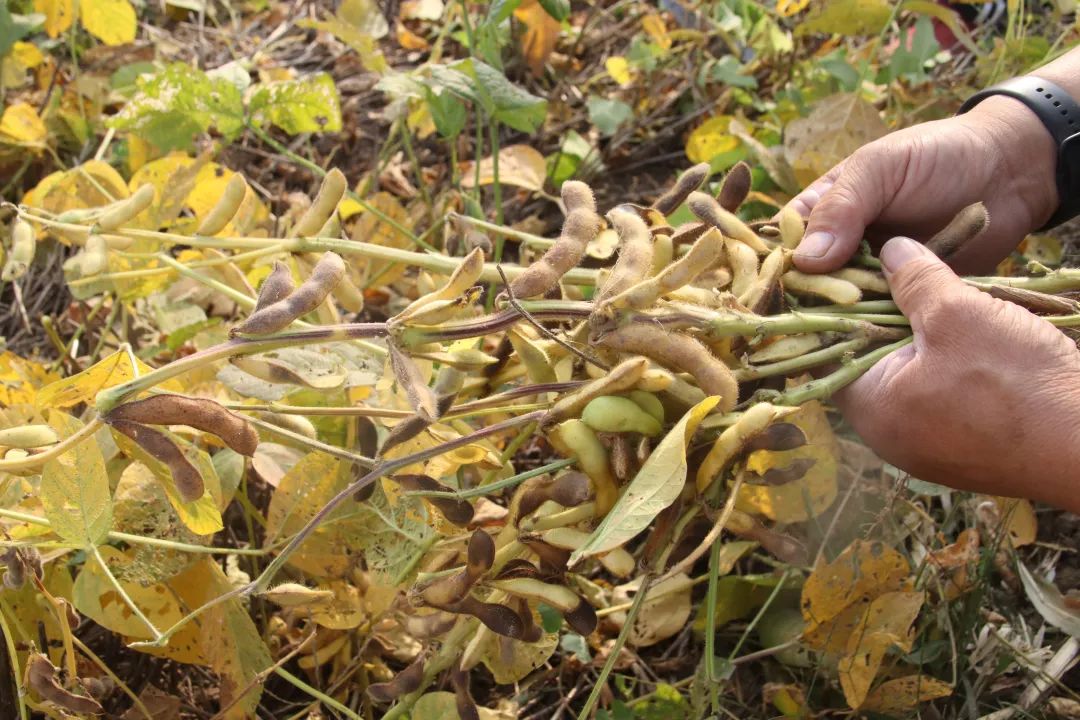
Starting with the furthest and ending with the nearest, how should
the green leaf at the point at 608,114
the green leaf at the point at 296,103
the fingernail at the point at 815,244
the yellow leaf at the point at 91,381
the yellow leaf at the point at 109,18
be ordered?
the yellow leaf at the point at 109,18
the green leaf at the point at 608,114
the green leaf at the point at 296,103
the fingernail at the point at 815,244
the yellow leaf at the point at 91,381

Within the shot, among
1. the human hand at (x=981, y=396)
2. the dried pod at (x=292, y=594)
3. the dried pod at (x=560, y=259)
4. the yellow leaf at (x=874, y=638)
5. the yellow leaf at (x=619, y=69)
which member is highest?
the dried pod at (x=560, y=259)

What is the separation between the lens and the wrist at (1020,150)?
4.28 feet

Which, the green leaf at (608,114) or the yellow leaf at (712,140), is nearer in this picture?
the yellow leaf at (712,140)

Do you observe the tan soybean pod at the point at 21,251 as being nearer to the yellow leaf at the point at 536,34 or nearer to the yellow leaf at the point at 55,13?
the yellow leaf at the point at 55,13

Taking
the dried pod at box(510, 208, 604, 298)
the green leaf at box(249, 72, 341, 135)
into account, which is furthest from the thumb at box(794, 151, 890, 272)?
the green leaf at box(249, 72, 341, 135)

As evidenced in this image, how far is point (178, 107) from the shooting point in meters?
1.56

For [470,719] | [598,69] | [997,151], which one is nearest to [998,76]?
[997,151]

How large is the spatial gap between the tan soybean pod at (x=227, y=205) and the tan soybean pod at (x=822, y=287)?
1.95 feet

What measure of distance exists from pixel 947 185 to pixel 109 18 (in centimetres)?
168

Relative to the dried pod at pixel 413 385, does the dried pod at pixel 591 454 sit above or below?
below

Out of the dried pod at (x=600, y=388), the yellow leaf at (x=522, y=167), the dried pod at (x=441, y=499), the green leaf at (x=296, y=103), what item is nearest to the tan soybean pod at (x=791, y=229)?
the dried pod at (x=600, y=388)

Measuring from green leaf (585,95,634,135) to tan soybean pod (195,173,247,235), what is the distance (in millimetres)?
985

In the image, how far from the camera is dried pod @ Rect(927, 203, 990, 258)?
1117 mm

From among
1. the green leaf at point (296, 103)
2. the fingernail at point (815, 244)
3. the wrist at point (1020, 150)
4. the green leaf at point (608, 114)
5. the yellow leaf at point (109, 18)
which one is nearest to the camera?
the fingernail at point (815, 244)
